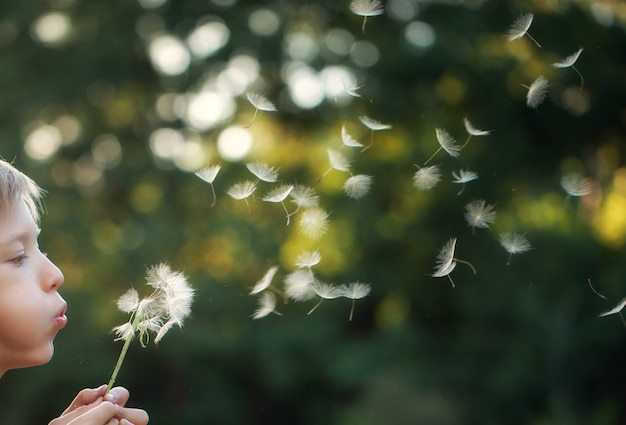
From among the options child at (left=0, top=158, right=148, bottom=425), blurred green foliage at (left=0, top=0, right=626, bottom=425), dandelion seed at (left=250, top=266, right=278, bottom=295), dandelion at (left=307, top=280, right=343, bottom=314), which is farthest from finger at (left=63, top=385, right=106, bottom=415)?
blurred green foliage at (left=0, top=0, right=626, bottom=425)

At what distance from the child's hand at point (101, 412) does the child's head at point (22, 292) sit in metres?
0.08

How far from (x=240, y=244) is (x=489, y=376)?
6.12ft

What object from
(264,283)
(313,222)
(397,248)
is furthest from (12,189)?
(397,248)

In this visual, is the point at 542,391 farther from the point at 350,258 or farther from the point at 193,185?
→ the point at 193,185

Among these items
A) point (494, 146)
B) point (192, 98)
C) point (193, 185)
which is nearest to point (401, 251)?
point (494, 146)

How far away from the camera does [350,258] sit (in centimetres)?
622

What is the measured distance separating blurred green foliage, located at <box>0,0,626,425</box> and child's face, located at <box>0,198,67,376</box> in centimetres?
444

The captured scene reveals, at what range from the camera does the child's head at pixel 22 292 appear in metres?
1.30

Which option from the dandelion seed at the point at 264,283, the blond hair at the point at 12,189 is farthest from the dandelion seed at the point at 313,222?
the blond hair at the point at 12,189

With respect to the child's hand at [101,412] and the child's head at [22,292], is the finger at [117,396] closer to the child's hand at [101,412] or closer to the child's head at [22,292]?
the child's hand at [101,412]

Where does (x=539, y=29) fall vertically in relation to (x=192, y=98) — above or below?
above

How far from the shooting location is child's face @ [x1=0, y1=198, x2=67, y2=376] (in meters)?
1.30

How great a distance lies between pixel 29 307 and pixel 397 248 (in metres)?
5.10

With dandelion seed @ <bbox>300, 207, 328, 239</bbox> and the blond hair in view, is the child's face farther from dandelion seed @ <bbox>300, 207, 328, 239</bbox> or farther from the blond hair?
dandelion seed @ <bbox>300, 207, 328, 239</bbox>
